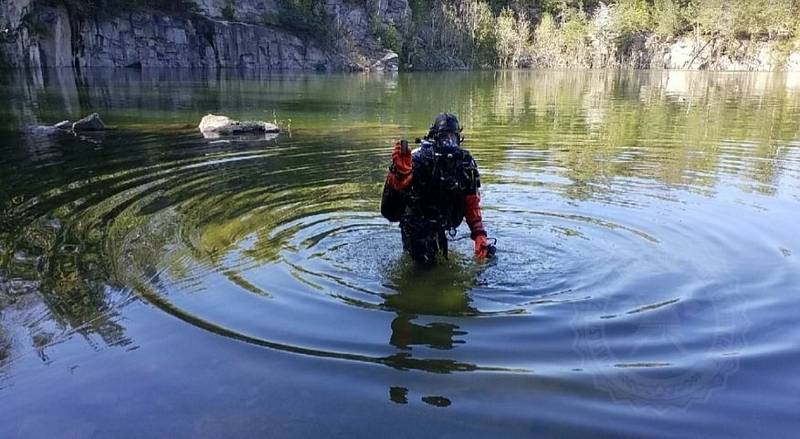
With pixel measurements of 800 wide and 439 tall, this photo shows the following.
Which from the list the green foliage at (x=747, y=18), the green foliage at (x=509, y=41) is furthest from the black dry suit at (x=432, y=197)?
the green foliage at (x=509, y=41)

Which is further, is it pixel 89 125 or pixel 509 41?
pixel 509 41

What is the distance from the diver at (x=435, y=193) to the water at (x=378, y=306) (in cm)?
33

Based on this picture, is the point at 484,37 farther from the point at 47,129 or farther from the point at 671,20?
the point at 47,129

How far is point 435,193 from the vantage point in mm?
6754

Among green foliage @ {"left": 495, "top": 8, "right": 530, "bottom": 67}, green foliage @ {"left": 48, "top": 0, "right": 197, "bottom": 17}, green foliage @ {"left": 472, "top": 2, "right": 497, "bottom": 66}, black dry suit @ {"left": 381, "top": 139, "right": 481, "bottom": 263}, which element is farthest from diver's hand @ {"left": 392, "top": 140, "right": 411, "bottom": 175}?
green foliage @ {"left": 495, "top": 8, "right": 530, "bottom": 67}

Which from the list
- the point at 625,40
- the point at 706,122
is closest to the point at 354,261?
the point at 706,122

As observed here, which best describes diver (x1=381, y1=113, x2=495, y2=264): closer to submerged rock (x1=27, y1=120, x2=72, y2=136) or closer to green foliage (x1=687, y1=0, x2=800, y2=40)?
submerged rock (x1=27, y1=120, x2=72, y2=136)

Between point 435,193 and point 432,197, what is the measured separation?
0.07 metres

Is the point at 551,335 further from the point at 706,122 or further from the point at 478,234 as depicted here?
the point at 706,122

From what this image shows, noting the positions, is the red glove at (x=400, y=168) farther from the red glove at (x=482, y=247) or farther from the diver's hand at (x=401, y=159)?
the red glove at (x=482, y=247)

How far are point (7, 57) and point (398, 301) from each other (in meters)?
56.3

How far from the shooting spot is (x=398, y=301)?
19.8 feet

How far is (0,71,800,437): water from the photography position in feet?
13.8

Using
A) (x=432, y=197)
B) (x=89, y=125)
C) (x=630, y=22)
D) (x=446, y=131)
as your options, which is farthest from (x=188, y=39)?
(x=630, y=22)
